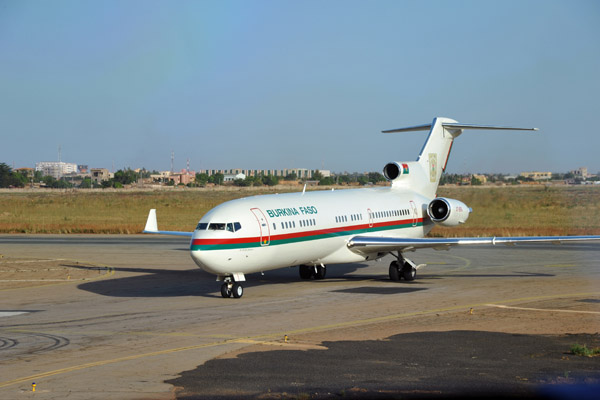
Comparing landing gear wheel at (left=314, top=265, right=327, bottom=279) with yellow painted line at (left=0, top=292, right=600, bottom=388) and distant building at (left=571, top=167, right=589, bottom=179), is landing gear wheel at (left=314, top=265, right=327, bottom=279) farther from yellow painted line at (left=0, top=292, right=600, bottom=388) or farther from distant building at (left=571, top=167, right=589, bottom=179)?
distant building at (left=571, top=167, right=589, bottom=179)

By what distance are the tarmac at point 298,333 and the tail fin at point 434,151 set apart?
14.6 feet

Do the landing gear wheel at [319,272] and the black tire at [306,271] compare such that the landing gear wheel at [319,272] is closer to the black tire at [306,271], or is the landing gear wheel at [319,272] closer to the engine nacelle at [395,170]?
the black tire at [306,271]

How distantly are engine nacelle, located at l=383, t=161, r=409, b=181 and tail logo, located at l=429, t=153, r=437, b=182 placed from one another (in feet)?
6.87

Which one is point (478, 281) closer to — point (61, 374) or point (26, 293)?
point (26, 293)

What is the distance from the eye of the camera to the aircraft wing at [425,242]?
30.6m

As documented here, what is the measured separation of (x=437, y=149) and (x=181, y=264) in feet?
48.4

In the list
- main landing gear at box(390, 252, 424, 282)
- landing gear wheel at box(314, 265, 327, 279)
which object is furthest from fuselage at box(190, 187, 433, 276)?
landing gear wheel at box(314, 265, 327, 279)

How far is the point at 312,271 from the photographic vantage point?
111 feet

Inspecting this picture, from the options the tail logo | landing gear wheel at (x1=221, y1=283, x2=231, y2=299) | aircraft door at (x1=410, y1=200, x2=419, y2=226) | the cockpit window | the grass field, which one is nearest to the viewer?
the cockpit window

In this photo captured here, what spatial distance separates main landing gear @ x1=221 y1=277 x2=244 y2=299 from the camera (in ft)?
89.3

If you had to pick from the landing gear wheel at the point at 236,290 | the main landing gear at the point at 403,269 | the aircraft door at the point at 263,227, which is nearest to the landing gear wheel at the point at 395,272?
the main landing gear at the point at 403,269

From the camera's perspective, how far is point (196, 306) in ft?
84.3

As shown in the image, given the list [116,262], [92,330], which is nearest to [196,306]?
[92,330]

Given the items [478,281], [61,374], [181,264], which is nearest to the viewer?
[61,374]
